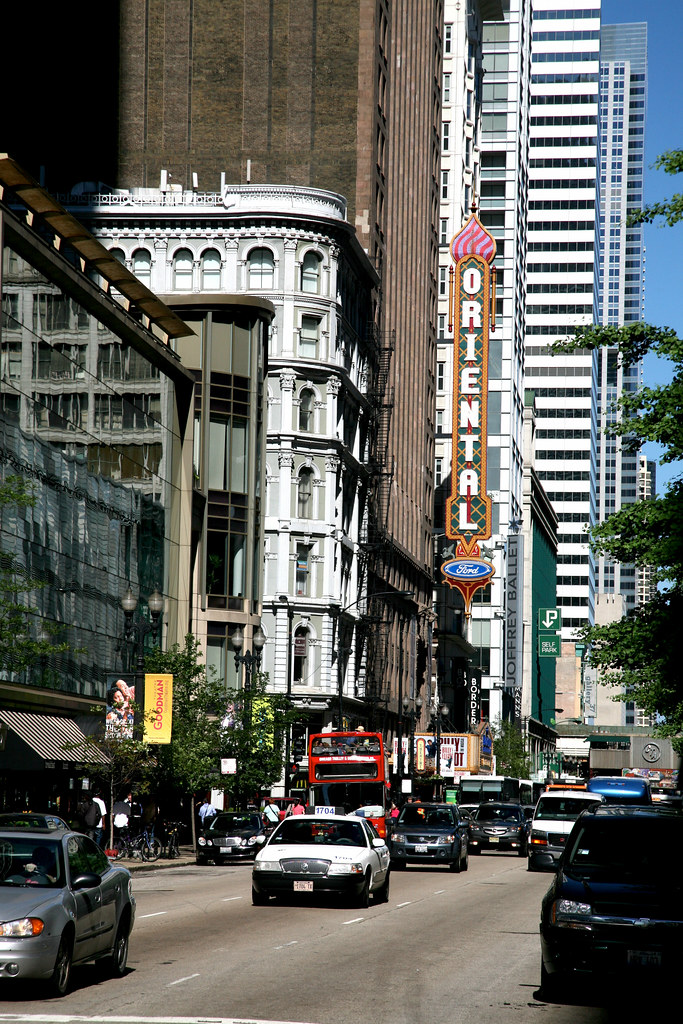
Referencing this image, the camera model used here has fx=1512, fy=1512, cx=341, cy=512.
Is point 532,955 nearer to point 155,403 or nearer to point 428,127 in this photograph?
point 155,403

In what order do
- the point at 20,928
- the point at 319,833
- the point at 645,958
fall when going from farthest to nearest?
the point at 319,833
the point at 645,958
the point at 20,928

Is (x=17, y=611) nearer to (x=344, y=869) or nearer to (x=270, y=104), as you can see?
(x=344, y=869)

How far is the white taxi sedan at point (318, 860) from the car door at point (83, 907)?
952cm

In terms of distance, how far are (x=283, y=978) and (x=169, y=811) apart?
43513mm

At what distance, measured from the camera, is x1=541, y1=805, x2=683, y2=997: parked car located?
13539 mm

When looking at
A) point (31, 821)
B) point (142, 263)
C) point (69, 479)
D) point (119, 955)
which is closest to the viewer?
point (119, 955)

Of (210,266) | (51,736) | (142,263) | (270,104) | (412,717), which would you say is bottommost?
(51,736)

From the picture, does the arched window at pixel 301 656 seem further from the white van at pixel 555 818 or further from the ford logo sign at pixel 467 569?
the ford logo sign at pixel 467 569

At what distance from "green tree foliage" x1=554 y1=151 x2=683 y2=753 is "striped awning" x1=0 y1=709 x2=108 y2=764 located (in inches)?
676

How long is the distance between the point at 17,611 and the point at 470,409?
310 ft

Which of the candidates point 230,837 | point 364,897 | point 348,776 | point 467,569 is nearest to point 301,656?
point 348,776

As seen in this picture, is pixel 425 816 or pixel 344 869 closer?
pixel 344 869

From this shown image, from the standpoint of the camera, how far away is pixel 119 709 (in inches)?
1581

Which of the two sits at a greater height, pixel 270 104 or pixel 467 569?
pixel 270 104
